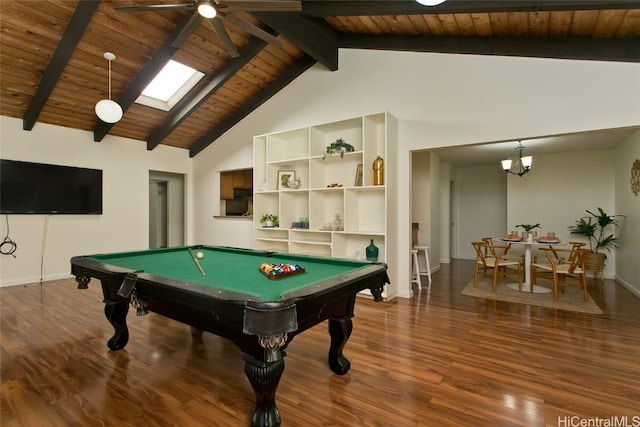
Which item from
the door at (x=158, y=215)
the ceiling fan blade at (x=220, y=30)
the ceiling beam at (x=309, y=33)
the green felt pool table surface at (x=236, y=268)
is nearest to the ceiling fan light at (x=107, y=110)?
the ceiling fan blade at (x=220, y=30)

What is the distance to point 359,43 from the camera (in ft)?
14.5

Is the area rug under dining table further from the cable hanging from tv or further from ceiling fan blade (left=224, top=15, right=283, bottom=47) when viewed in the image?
the cable hanging from tv

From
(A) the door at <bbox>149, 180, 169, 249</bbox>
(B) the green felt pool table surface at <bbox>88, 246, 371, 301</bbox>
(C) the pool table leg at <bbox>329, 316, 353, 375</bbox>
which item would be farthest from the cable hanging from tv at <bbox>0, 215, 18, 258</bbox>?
(C) the pool table leg at <bbox>329, 316, 353, 375</bbox>

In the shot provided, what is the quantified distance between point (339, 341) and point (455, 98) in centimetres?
327

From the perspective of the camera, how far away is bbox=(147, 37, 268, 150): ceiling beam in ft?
14.5

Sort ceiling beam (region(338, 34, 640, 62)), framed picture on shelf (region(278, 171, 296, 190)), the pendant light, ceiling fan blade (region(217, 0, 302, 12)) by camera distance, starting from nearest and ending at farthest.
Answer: ceiling fan blade (region(217, 0, 302, 12)), ceiling beam (region(338, 34, 640, 62)), the pendant light, framed picture on shelf (region(278, 171, 296, 190))

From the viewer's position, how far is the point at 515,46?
3.44m

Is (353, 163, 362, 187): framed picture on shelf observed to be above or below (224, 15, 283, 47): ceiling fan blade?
below

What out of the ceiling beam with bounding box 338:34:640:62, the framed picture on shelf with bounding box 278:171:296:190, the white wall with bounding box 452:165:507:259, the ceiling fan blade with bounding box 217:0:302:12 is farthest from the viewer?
the white wall with bounding box 452:165:507:259

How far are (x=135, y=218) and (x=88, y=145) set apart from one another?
1.54 meters

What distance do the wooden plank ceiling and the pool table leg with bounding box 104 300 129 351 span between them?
2564mm

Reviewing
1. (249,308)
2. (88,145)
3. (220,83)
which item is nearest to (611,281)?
(249,308)

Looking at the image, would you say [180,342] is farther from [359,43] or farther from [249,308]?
[359,43]

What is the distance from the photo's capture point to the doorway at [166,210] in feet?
24.8
